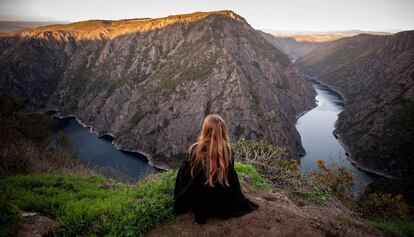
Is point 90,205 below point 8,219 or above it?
below

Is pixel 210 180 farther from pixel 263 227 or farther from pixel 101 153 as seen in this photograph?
pixel 101 153

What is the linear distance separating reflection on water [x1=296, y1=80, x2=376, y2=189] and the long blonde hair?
67.1 metres

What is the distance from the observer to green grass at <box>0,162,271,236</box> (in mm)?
7109

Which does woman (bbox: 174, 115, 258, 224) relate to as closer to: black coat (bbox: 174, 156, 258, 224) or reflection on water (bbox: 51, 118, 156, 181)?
black coat (bbox: 174, 156, 258, 224)

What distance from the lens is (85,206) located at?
7.89 metres

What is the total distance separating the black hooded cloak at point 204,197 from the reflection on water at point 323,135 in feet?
218

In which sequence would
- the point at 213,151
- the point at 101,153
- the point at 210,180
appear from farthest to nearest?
the point at 101,153
the point at 210,180
the point at 213,151

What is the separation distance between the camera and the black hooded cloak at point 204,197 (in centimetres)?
762

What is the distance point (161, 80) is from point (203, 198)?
118 m

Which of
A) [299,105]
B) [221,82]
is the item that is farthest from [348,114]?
[221,82]

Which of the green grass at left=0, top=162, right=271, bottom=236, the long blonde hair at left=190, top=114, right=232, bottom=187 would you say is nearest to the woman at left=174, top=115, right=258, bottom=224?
the long blonde hair at left=190, top=114, right=232, bottom=187

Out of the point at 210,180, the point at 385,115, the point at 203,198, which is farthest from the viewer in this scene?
the point at 385,115

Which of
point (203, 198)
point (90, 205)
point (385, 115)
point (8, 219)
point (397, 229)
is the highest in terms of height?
point (203, 198)

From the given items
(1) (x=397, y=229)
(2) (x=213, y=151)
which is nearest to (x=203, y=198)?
(2) (x=213, y=151)
